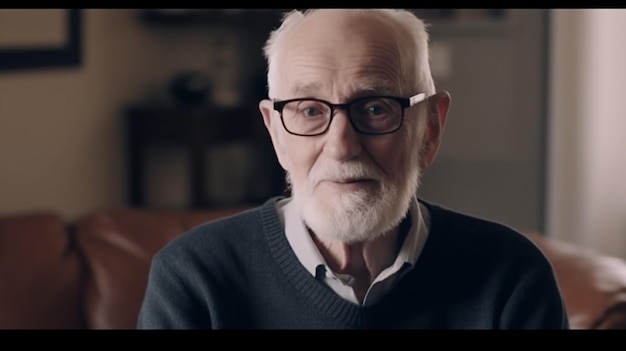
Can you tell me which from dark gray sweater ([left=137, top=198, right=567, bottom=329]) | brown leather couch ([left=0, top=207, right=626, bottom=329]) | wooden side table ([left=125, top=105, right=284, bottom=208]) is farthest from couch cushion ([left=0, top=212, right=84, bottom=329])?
wooden side table ([left=125, top=105, right=284, bottom=208])

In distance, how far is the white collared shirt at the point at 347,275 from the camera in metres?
0.86

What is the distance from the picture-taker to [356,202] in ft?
2.60

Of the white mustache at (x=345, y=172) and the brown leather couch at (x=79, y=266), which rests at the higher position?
the white mustache at (x=345, y=172)

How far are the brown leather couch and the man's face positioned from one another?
64cm

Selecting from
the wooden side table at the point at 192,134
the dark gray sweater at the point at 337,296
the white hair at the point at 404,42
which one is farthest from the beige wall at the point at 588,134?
the white hair at the point at 404,42

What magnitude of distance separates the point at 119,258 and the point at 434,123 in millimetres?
741

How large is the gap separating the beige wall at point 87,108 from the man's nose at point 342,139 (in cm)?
158

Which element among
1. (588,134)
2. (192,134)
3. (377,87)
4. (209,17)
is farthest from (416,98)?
(209,17)

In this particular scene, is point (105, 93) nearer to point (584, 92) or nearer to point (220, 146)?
point (220, 146)

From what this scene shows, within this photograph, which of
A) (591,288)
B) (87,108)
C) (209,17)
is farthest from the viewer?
(209,17)

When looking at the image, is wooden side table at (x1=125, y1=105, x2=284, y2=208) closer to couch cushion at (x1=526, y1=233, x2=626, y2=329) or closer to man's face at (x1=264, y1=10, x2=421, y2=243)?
couch cushion at (x1=526, y1=233, x2=626, y2=329)

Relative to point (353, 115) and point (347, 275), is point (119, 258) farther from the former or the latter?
point (353, 115)

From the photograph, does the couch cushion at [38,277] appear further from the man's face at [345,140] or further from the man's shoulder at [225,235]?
the man's face at [345,140]
